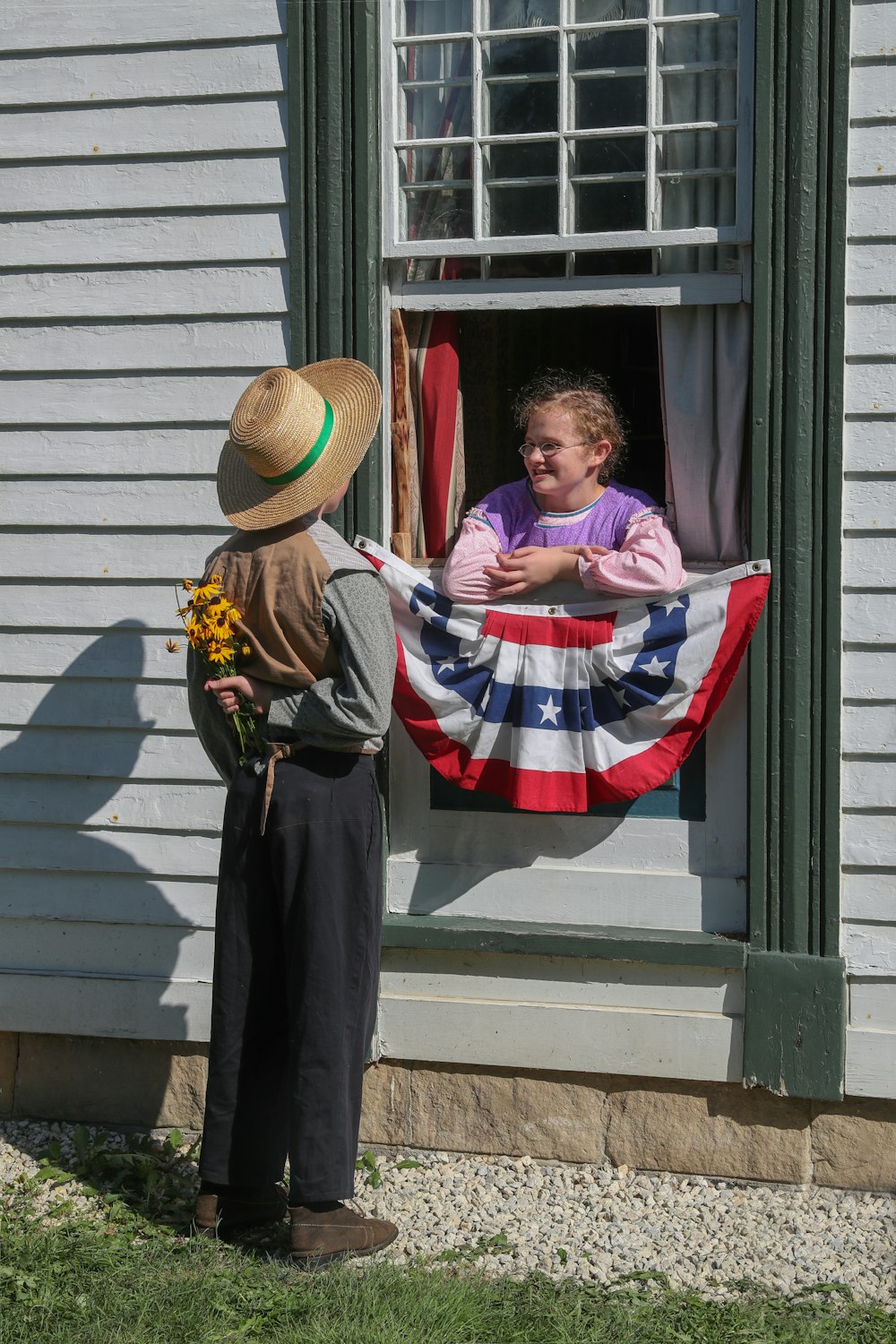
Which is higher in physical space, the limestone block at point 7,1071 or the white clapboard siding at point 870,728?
the white clapboard siding at point 870,728

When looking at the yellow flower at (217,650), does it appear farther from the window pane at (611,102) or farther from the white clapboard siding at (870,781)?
the window pane at (611,102)

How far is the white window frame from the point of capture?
165 inches

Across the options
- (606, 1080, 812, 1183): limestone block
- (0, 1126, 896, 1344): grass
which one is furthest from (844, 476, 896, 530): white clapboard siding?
(0, 1126, 896, 1344): grass

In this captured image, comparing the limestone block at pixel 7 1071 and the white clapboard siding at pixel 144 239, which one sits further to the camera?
the limestone block at pixel 7 1071

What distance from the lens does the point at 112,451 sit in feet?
15.3

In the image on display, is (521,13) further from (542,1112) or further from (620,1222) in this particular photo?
(620,1222)

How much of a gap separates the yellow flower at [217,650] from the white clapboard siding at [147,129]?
5.78 feet

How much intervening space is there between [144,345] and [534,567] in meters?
1.49

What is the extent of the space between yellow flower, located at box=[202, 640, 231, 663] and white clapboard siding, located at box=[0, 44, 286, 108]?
191 cm

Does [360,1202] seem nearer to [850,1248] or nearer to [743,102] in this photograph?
[850,1248]

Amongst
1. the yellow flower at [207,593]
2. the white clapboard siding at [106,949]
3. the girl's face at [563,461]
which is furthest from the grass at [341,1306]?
the girl's face at [563,461]

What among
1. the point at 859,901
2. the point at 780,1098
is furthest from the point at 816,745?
the point at 780,1098

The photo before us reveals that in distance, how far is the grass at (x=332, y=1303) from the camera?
3375mm

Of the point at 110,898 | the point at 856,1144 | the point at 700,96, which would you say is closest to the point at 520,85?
the point at 700,96
